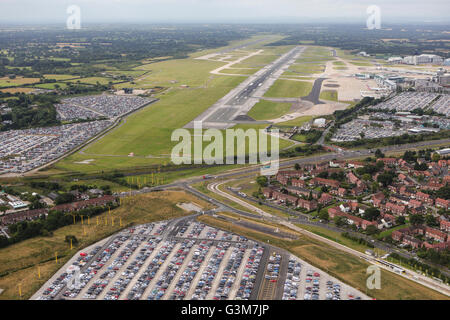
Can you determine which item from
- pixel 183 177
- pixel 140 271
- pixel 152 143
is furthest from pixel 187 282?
pixel 152 143

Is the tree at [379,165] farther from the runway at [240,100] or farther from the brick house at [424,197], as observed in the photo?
the runway at [240,100]

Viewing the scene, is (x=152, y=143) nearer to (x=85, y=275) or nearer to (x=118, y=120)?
(x=118, y=120)

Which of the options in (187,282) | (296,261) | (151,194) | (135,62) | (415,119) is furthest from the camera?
(135,62)

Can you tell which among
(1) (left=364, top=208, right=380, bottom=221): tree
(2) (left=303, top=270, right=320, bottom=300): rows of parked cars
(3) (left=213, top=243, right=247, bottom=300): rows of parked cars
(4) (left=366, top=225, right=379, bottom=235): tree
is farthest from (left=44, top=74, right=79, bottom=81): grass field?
(2) (left=303, top=270, right=320, bottom=300): rows of parked cars

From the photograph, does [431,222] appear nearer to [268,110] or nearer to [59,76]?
[268,110]

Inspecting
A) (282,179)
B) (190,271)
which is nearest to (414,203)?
(282,179)

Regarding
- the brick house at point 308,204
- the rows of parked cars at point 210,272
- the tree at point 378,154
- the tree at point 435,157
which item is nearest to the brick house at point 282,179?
the brick house at point 308,204

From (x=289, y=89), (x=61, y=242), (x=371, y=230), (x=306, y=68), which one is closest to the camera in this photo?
(x=61, y=242)
